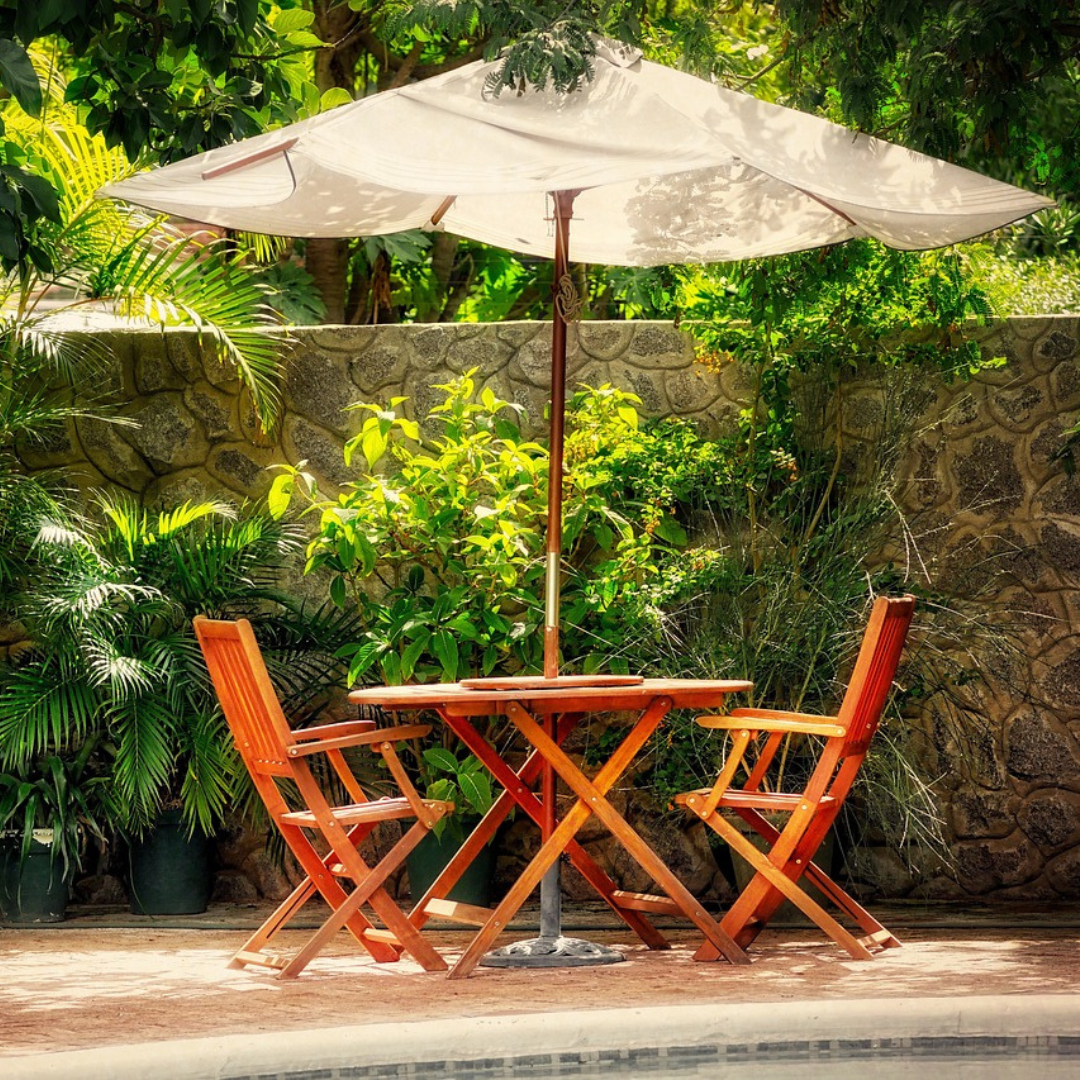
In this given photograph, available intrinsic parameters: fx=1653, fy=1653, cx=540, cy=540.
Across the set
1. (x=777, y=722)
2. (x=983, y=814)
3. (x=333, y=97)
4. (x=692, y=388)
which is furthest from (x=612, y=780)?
(x=333, y=97)

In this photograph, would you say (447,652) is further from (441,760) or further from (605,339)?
(605,339)

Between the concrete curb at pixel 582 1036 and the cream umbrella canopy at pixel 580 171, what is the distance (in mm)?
1616

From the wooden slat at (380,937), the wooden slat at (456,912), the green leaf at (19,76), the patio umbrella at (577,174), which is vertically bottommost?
the wooden slat at (380,937)

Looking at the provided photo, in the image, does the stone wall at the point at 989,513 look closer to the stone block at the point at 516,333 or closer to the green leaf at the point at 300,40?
the stone block at the point at 516,333

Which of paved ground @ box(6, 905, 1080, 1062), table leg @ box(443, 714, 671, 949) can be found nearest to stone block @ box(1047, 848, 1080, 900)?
paved ground @ box(6, 905, 1080, 1062)

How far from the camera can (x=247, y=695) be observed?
15.1ft

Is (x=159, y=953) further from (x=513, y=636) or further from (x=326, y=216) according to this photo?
(x=326, y=216)

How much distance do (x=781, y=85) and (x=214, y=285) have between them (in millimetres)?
5320

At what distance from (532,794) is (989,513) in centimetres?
236

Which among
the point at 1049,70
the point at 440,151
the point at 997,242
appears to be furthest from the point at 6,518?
the point at 997,242

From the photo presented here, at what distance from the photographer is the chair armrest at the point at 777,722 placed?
181 inches

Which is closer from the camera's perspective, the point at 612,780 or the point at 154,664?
the point at 612,780

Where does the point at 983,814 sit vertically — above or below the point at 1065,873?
above

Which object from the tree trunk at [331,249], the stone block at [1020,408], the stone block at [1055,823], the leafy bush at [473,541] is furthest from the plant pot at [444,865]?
the tree trunk at [331,249]
